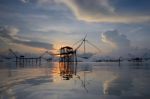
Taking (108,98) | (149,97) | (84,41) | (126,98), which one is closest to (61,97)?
(108,98)

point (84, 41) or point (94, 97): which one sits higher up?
point (84, 41)

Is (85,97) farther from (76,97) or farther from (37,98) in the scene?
(37,98)

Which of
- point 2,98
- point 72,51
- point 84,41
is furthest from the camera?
point 72,51

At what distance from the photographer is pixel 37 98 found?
1728 centimetres

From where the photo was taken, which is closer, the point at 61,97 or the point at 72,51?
the point at 61,97

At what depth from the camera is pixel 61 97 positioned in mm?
17781

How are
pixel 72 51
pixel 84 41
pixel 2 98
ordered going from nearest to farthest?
1. pixel 2 98
2. pixel 84 41
3. pixel 72 51

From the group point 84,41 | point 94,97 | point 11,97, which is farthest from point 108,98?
point 84,41

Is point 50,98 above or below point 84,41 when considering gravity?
below

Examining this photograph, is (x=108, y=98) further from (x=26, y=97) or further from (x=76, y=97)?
(x=26, y=97)

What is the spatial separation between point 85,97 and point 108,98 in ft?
6.26

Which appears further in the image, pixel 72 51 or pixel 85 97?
pixel 72 51

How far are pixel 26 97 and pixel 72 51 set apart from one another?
539 feet

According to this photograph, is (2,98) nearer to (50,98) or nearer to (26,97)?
(26,97)
